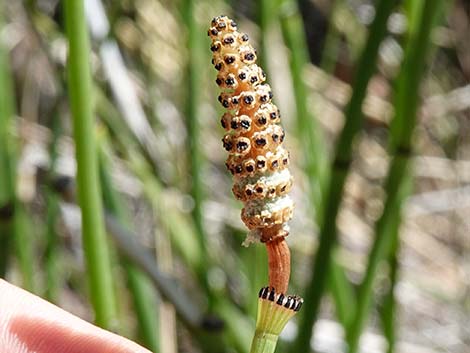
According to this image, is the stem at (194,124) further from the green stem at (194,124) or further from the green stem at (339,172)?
the green stem at (339,172)

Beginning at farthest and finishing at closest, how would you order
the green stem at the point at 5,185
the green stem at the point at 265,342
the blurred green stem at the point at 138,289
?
the blurred green stem at the point at 138,289, the green stem at the point at 5,185, the green stem at the point at 265,342

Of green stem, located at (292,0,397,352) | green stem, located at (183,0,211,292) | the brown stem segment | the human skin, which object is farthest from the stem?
the brown stem segment

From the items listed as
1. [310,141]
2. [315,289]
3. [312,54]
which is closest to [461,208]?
[312,54]

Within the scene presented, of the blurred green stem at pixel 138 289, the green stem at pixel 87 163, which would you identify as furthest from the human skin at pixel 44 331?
the blurred green stem at pixel 138 289

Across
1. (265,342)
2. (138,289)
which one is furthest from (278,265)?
(138,289)

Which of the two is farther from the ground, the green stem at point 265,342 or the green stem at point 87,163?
the green stem at point 87,163

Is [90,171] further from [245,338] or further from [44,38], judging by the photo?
[44,38]

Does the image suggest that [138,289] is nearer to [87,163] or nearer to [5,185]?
[5,185]
